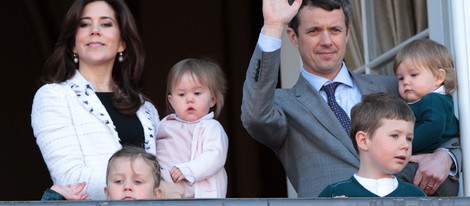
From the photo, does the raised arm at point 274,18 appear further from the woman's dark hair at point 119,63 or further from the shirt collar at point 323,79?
the woman's dark hair at point 119,63

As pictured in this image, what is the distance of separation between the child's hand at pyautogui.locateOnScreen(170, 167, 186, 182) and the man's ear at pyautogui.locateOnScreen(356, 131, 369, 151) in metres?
0.55

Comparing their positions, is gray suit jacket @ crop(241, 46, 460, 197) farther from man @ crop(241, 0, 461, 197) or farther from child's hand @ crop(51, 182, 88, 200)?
child's hand @ crop(51, 182, 88, 200)

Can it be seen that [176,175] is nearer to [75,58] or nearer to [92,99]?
[92,99]

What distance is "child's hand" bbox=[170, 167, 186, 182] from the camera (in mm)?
4059

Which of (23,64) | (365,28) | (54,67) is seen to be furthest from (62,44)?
(23,64)

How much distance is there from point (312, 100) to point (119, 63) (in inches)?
24.7

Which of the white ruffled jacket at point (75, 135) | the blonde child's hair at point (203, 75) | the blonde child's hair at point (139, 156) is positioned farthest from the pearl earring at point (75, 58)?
the blonde child's hair at point (139, 156)

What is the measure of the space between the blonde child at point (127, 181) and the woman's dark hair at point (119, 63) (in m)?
0.31

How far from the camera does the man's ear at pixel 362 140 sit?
3.86 meters

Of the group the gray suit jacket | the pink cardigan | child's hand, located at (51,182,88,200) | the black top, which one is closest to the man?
the gray suit jacket

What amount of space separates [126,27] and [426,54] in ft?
3.08

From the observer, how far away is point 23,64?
6.97 m

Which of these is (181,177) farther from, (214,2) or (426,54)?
(214,2)

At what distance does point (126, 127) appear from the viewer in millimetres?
4086
